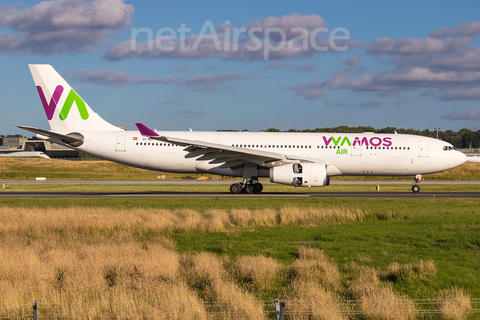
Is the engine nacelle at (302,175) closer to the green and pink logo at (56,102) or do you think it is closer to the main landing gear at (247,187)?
the main landing gear at (247,187)

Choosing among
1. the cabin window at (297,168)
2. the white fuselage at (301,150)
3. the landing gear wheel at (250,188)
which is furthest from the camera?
the white fuselage at (301,150)

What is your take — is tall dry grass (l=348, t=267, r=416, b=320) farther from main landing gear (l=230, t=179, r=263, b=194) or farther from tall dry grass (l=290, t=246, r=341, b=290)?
main landing gear (l=230, t=179, r=263, b=194)

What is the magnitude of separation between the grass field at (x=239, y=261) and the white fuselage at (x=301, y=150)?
13061mm

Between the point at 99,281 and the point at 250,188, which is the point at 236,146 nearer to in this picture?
the point at 250,188

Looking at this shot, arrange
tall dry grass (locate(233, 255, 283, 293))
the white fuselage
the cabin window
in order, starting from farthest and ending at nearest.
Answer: the white fuselage → the cabin window → tall dry grass (locate(233, 255, 283, 293))

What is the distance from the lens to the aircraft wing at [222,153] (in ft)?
92.8

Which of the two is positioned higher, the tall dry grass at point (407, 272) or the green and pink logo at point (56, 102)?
the green and pink logo at point (56, 102)

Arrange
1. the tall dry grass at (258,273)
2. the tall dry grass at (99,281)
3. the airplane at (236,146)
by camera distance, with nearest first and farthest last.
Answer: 1. the tall dry grass at (99,281)
2. the tall dry grass at (258,273)
3. the airplane at (236,146)

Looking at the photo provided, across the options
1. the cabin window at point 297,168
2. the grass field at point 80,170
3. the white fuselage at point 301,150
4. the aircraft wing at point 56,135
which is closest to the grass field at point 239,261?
the cabin window at point 297,168

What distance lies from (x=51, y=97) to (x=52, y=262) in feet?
83.2

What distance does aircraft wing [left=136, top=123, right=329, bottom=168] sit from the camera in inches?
1114

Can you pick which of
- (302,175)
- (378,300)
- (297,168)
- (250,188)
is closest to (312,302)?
(378,300)

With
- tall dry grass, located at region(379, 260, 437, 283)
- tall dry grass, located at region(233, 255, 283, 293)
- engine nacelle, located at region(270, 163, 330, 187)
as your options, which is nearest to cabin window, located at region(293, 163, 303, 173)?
engine nacelle, located at region(270, 163, 330, 187)

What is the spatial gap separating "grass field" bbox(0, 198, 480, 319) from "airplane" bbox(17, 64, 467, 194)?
507 inches
